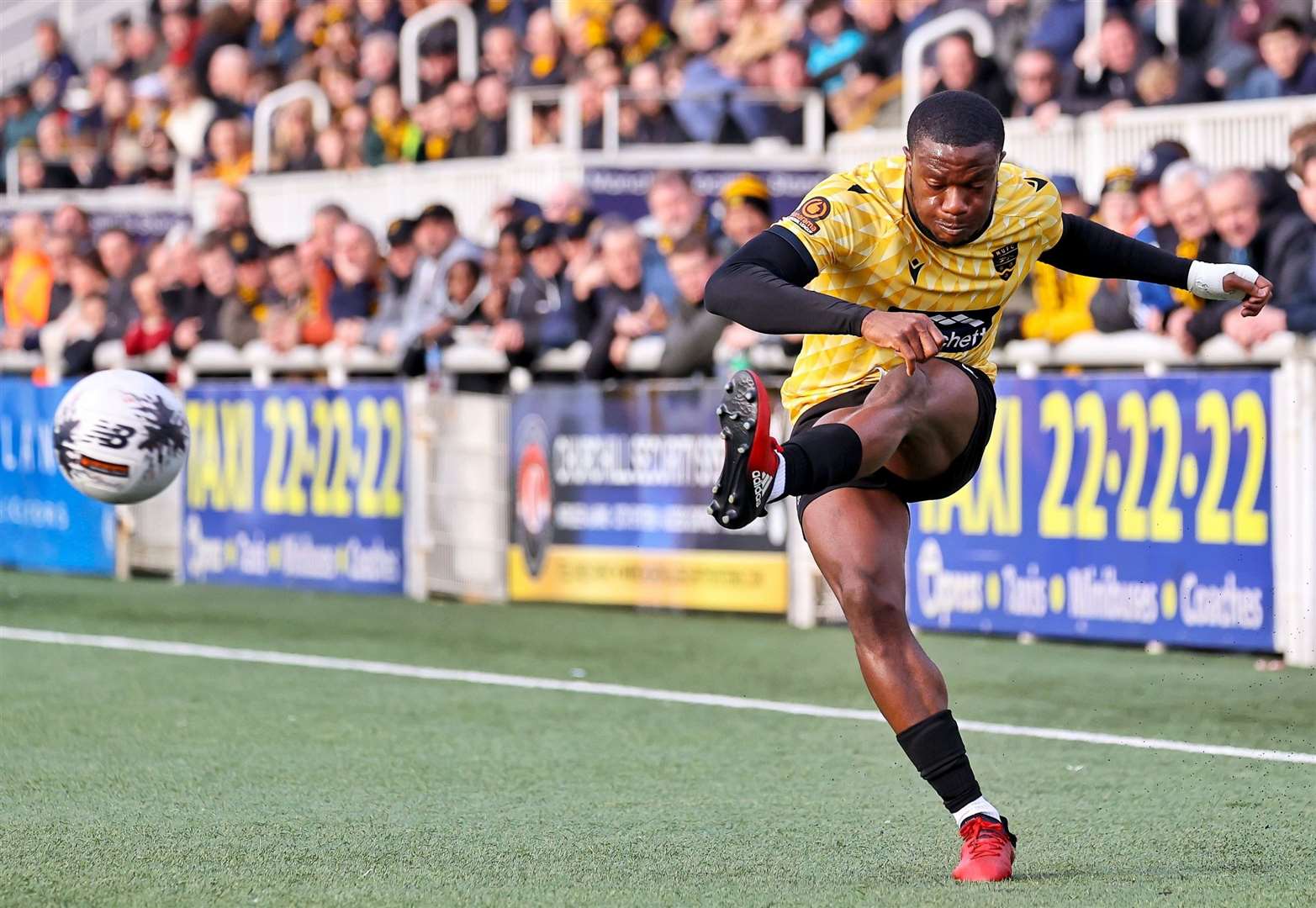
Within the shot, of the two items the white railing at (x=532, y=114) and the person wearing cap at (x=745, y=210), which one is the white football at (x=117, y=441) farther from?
the white railing at (x=532, y=114)

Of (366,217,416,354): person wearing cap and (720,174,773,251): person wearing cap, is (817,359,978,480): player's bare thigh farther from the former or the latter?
(366,217,416,354): person wearing cap

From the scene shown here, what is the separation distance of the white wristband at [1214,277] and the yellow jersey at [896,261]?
18.9 inches

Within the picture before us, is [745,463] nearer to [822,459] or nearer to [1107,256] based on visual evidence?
[822,459]

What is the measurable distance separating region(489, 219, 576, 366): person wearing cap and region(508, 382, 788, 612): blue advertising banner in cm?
30

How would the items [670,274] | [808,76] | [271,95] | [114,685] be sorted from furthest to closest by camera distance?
[271,95] < [808,76] < [670,274] < [114,685]

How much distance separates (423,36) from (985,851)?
15.5 meters

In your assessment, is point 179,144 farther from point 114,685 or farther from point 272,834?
point 272,834

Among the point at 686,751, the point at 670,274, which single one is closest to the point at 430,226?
the point at 670,274

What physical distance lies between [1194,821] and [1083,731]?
6.29 feet

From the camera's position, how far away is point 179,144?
72.9 ft

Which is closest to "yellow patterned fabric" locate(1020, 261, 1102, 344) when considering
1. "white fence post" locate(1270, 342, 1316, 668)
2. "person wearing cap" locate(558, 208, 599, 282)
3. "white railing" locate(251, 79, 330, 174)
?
"white fence post" locate(1270, 342, 1316, 668)

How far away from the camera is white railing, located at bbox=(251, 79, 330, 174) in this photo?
2009 cm

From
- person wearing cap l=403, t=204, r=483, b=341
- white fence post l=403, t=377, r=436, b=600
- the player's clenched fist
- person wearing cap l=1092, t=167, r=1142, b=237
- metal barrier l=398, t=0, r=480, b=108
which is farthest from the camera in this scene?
metal barrier l=398, t=0, r=480, b=108

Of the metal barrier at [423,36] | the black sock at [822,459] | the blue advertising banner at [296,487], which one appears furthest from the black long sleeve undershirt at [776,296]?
the metal barrier at [423,36]
